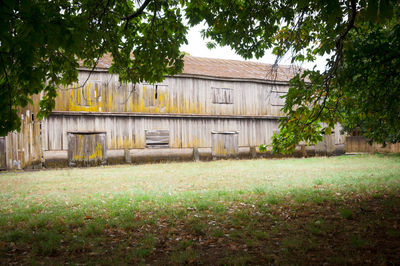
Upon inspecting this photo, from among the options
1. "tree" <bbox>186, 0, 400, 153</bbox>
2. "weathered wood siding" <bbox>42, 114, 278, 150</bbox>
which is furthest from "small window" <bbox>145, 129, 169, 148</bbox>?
"tree" <bbox>186, 0, 400, 153</bbox>

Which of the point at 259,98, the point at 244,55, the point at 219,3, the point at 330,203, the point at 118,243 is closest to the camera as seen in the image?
the point at 118,243

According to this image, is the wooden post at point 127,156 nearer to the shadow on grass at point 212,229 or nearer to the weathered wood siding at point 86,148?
the weathered wood siding at point 86,148

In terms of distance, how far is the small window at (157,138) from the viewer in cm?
1995

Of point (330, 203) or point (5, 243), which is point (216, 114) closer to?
point (330, 203)

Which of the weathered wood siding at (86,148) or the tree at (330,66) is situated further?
the weathered wood siding at (86,148)

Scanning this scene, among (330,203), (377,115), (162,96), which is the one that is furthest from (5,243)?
(162,96)

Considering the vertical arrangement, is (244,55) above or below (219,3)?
below

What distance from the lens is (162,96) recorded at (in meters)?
20.3

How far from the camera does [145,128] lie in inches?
782

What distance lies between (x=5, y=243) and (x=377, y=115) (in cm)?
837

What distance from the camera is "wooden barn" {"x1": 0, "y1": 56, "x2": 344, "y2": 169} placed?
17.4 metres

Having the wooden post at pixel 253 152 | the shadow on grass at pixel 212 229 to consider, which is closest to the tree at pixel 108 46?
the shadow on grass at pixel 212 229

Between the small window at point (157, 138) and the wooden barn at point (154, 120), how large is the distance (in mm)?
68

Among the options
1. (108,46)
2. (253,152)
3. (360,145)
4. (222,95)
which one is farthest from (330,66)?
(360,145)
